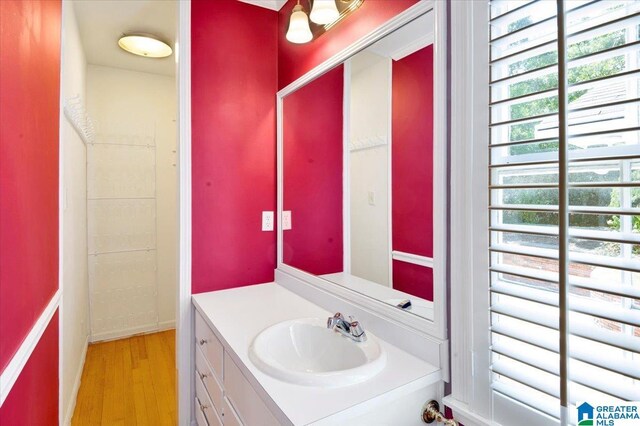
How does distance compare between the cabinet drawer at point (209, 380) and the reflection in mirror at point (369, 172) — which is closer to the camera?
the reflection in mirror at point (369, 172)

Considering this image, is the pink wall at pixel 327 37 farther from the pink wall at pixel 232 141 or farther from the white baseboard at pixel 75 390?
the white baseboard at pixel 75 390

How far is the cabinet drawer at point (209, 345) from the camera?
1423mm

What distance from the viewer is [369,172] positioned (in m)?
1.48

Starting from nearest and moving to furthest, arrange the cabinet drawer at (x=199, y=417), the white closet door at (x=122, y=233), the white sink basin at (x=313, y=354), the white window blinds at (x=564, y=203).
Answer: the white window blinds at (x=564, y=203) < the white sink basin at (x=313, y=354) < the cabinet drawer at (x=199, y=417) < the white closet door at (x=122, y=233)

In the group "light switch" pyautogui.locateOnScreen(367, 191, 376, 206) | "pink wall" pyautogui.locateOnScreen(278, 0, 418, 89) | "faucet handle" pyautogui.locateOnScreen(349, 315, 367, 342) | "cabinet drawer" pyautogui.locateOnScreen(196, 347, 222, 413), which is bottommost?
"cabinet drawer" pyautogui.locateOnScreen(196, 347, 222, 413)

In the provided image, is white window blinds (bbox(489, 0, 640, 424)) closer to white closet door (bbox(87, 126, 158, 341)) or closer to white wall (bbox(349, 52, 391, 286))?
white wall (bbox(349, 52, 391, 286))

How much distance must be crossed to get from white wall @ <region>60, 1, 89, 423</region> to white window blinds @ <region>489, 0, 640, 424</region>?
6.42ft

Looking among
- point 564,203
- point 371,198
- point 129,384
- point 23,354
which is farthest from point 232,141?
point 129,384

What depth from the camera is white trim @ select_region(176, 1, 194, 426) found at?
1.85 m

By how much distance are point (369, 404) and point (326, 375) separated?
14 centimetres

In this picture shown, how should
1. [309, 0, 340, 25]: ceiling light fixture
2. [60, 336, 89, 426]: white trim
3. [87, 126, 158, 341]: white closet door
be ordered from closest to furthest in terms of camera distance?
1. [309, 0, 340, 25]: ceiling light fixture
2. [60, 336, 89, 426]: white trim
3. [87, 126, 158, 341]: white closet door

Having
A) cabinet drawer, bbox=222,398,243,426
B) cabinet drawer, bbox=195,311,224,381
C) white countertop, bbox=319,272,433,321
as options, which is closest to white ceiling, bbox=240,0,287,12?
white countertop, bbox=319,272,433,321

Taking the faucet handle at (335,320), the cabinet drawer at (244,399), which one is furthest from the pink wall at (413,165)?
the cabinet drawer at (244,399)

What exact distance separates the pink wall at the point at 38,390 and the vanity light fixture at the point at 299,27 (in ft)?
5.62
